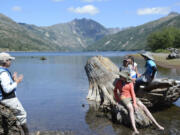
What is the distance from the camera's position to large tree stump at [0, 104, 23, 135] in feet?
23.3

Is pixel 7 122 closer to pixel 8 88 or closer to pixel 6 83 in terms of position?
pixel 8 88

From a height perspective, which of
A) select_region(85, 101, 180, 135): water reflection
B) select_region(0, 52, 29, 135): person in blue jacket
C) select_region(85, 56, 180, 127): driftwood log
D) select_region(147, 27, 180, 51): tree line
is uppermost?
select_region(147, 27, 180, 51): tree line

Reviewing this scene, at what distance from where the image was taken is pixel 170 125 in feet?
33.8

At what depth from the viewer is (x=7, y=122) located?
723 centimetres

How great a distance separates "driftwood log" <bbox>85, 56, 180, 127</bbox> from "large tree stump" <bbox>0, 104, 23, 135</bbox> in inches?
185

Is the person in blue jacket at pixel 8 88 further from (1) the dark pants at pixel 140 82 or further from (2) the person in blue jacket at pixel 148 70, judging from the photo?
(1) the dark pants at pixel 140 82

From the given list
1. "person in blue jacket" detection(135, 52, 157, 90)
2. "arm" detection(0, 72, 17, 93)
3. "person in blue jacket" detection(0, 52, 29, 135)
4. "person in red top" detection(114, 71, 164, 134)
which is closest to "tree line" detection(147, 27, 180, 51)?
"person in blue jacket" detection(135, 52, 157, 90)

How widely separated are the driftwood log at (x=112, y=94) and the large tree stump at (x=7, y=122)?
4698 mm

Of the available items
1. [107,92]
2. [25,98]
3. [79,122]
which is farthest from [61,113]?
[25,98]

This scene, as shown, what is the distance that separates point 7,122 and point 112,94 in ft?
24.0

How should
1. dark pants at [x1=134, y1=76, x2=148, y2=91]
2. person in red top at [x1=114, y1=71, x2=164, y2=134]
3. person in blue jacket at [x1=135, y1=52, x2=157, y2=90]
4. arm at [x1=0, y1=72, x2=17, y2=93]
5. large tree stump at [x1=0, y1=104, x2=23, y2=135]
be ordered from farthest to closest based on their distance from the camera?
dark pants at [x1=134, y1=76, x2=148, y2=91], person in blue jacket at [x1=135, y1=52, x2=157, y2=90], person in red top at [x1=114, y1=71, x2=164, y2=134], large tree stump at [x1=0, y1=104, x2=23, y2=135], arm at [x1=0, y1=72, x2=17, y2=93]

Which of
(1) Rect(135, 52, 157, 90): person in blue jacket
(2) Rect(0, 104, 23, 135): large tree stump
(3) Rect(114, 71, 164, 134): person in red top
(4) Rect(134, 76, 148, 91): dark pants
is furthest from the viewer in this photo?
(4) Rect(134, 76, 148, 91): dark pants

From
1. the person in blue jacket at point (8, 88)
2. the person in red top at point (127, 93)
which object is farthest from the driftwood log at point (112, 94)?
the person in blue jacket at point (8, 88)

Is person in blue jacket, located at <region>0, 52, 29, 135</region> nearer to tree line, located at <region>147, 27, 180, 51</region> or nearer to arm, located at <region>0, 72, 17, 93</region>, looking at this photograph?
arm, located at <region>0, 72, 17, 93</region>
